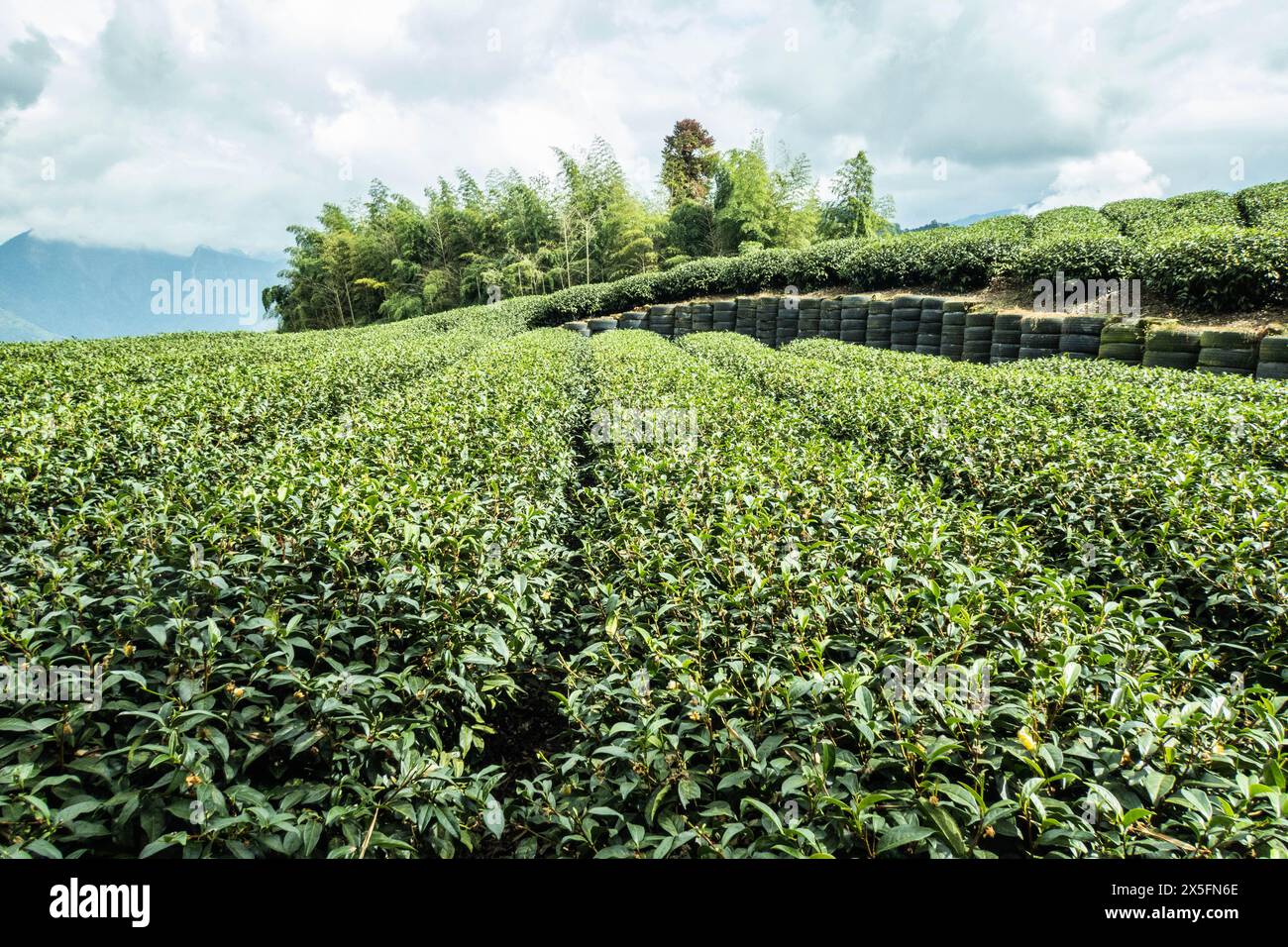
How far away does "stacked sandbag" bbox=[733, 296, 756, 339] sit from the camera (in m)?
15.8

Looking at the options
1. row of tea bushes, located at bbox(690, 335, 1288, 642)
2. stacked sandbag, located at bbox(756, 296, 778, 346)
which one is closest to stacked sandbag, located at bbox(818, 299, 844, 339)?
stacked sandbag, located at bbox(756, 296, 778, 346)

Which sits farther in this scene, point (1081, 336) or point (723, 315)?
point (723, 315)

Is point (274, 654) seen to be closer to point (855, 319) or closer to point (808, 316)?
point (855, 319)

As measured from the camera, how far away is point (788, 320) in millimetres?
14891

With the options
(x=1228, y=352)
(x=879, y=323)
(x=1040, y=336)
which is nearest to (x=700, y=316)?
→ (x=879, y=323)

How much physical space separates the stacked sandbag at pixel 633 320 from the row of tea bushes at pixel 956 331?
30 millimetres

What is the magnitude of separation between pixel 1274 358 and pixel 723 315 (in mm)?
11455

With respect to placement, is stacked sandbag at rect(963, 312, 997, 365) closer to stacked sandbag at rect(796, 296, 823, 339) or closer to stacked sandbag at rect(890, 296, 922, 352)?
stacked sandbag at rect(890, 296, 922, 352)

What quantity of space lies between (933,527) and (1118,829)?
54.9 inches

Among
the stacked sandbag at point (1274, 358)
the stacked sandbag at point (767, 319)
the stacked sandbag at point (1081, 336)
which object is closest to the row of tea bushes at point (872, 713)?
the stacked sandbag at point (1274, 358)

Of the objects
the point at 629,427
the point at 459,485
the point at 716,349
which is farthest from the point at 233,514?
the point at 716,349

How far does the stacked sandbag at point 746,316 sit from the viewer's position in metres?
15.8
